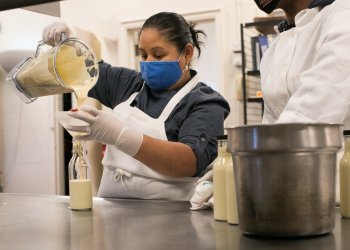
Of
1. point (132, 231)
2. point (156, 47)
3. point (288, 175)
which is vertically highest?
point (156, 47)

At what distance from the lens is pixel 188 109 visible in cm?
153

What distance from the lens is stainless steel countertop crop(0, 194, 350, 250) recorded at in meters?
0.74

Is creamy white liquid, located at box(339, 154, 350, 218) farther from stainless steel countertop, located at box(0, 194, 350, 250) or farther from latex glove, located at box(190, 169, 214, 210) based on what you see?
latex glove, located at box(190, 169, 214, 210)

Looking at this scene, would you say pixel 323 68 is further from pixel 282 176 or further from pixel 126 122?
pixel 126 122

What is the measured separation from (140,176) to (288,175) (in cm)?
81

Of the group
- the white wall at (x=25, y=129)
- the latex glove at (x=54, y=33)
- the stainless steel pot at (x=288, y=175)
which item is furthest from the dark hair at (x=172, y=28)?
the white wall at (x=25, y=129)

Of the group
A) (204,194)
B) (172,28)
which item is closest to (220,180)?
(204,194)

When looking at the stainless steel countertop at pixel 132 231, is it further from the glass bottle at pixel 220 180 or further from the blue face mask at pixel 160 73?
the blue face mask at pixel 160 73

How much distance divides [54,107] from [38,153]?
42cm

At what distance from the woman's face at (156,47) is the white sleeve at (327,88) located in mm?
720

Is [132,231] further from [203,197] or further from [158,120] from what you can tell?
[158,120]

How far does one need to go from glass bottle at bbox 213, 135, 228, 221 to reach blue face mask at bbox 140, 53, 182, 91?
0.73 m

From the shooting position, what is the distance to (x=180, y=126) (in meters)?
1.52

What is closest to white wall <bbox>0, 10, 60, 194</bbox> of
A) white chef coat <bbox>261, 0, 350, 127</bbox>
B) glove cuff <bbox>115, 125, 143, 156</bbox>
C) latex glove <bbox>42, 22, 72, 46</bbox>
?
latex glove <bbox>42, 22, 72, 46</bbox>
